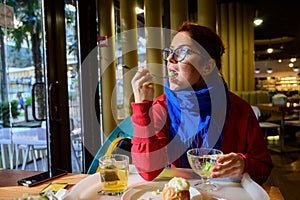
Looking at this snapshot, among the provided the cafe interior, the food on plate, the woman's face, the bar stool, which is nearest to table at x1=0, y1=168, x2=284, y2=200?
the cafe interior

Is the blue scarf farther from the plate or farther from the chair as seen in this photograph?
the plate

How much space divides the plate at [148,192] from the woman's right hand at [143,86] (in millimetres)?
350

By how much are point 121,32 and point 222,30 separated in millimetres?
4252

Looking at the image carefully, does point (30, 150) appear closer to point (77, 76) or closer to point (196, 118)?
point (77, 76)

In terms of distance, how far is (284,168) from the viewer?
13.0ft

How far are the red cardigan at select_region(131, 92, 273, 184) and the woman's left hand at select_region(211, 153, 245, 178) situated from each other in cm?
10

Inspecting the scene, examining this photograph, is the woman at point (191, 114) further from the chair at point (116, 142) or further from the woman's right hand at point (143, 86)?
the chair at point (116, 142)

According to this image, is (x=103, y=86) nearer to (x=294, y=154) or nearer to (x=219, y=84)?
(x=219, y=84)

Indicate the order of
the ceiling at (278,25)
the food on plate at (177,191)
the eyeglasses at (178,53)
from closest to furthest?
the food on plate at (177,191), the eyeglasses at (178,53), the ceiling at (278,25)

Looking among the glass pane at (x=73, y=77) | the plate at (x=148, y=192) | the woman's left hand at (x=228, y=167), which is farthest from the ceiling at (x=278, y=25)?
the plate at (x=148, y=192)

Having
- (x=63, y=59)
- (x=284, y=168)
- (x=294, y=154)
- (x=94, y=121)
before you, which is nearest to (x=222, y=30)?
(x=294, y=154)

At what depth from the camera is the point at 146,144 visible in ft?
3.72

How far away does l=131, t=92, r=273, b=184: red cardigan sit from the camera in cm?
106

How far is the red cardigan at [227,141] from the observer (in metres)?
1.06
